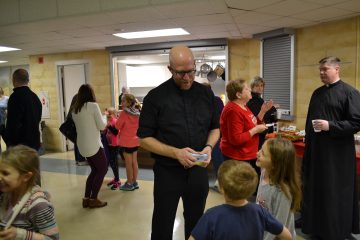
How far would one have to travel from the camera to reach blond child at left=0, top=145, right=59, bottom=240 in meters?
1.42

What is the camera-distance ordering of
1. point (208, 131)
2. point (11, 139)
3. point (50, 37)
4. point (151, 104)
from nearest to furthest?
point (151, 104) < point (208, 131) < point (11, 139) < point (50, 37)

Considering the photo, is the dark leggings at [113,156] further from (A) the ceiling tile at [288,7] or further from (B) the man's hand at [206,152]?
(B) the man's hand at [206,152]

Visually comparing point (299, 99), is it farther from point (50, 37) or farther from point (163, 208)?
point (50, 37)

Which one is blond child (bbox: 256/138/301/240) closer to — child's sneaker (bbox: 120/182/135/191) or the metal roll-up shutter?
child's sneaker (bbox: 120/182/135/191)

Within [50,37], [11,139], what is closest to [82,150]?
[11,139]

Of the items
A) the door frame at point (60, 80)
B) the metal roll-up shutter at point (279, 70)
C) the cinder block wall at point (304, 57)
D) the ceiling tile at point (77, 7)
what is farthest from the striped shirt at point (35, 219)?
the door frame at point (60, 80)

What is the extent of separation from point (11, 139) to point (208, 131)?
2.21m

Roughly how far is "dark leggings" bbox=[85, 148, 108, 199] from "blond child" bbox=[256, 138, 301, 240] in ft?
7.49

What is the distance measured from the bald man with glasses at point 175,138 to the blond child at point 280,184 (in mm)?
339

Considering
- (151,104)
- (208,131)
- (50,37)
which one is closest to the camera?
(151,104)

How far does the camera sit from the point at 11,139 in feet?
10.5

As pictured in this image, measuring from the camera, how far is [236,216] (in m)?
1.28

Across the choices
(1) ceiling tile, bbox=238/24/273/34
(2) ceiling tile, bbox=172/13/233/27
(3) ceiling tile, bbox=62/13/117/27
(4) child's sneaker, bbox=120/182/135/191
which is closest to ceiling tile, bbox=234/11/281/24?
(2) ceiling tile, bbox=172/13/233/27

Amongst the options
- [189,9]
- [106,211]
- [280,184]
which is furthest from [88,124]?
[280,184]
